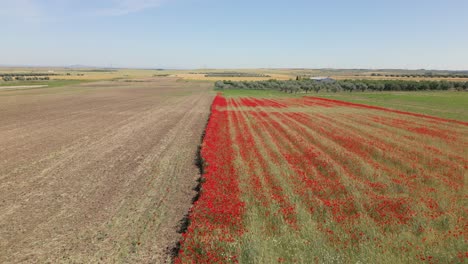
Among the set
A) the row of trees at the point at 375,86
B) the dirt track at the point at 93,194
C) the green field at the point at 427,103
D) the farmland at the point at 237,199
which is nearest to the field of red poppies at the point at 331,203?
the farmland at the point at 237,199

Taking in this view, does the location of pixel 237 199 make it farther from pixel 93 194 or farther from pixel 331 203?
pixel 93 194

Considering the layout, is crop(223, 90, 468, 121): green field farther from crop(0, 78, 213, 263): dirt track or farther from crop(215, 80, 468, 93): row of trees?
crop(0, 78, 213, 263): dirt track

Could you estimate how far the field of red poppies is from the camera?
8359 millimetres

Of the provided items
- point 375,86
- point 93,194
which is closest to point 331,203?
point 93,194

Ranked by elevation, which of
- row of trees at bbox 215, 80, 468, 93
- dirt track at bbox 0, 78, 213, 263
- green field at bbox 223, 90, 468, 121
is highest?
row of trees at bbox 215, 80, 468, 93

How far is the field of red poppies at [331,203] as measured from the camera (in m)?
8.36

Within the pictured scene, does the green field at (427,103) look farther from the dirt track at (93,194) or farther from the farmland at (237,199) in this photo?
the dirt track at (93,194)

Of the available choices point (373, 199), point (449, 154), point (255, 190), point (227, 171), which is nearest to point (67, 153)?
point (227, 171)

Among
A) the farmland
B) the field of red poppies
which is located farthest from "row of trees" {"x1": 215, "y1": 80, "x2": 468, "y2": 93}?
the field of red poppies

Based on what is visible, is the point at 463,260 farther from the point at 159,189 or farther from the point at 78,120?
the point at 78,120

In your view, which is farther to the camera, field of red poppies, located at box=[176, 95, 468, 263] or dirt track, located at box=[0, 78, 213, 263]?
dirt track, located at box=[0, 78, 213, 263]

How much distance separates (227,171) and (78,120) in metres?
28.0

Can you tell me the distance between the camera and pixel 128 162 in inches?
726

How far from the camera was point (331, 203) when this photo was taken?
37.4ft
